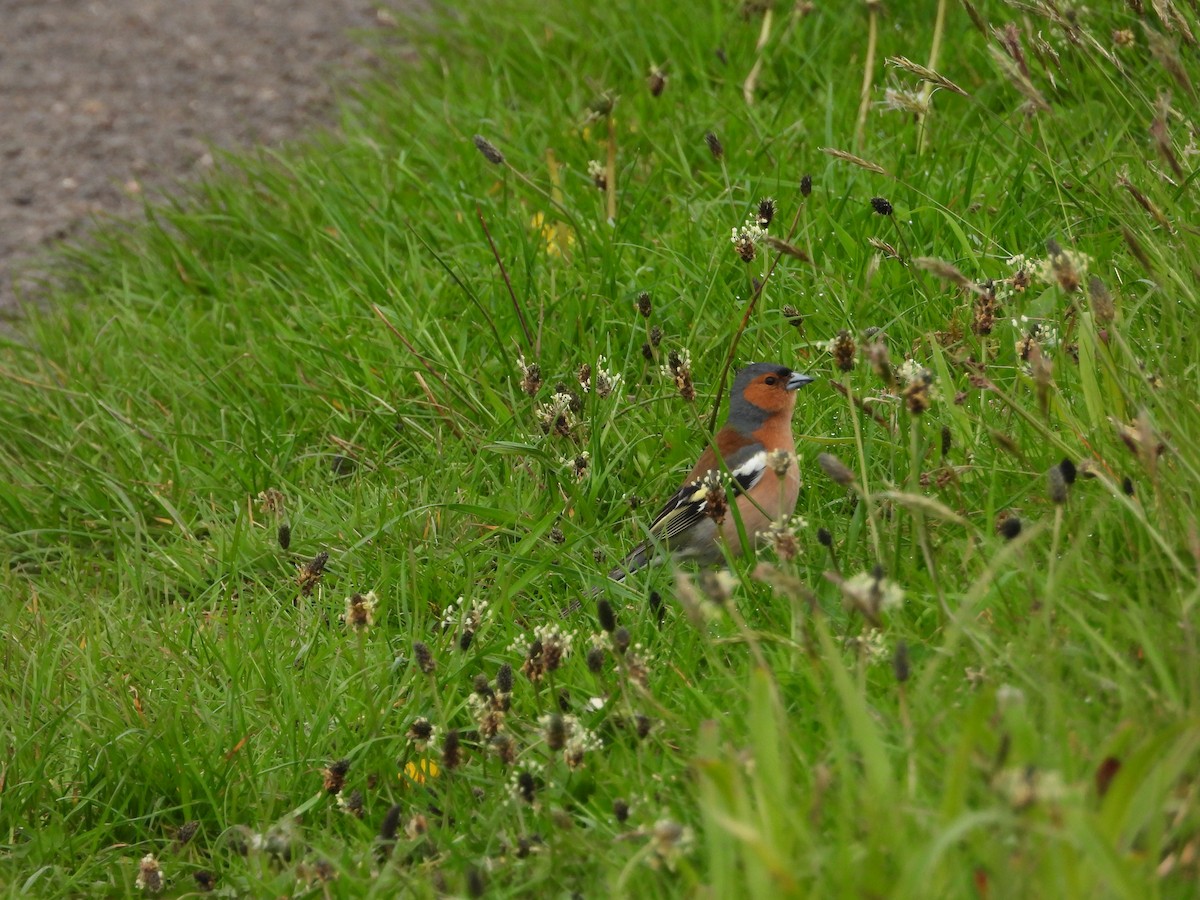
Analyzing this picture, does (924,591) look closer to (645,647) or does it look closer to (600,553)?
(645,647)

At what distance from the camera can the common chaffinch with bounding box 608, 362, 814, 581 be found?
4086 mm

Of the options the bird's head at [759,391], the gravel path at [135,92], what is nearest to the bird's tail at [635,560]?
the bird's head at [759,391]

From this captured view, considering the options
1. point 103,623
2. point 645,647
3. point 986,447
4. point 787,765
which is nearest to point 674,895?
point 787,765

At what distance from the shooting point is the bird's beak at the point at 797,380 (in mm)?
4422

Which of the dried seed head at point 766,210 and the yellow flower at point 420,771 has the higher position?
the dried seed head at point 766,210

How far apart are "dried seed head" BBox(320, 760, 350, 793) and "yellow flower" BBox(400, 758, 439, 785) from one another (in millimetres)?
155

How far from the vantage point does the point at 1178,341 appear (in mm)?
3398

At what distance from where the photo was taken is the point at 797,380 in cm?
444

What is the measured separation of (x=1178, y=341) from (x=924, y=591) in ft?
2.65

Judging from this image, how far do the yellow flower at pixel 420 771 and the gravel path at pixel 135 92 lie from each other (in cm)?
396

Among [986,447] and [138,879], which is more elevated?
[986,447]

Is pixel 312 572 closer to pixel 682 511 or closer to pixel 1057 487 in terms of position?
pixel 682 511

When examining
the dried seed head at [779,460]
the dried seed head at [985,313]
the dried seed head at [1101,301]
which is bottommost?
the dried seed head at [779,460]

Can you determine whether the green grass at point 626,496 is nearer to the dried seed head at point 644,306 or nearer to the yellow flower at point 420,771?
the yellow flower at point 420,771
